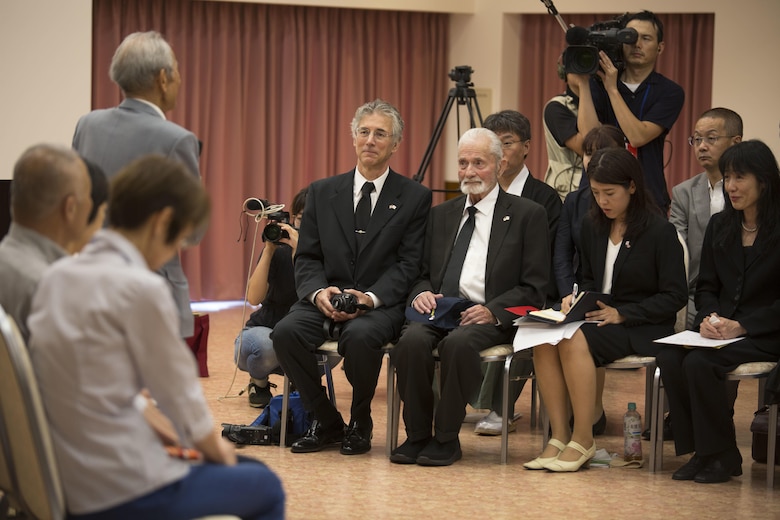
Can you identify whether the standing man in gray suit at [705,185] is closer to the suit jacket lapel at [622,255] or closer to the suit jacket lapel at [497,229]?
the suit jacket lapel at [622,255]

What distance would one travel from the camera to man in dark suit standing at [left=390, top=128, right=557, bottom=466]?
429 centimetres

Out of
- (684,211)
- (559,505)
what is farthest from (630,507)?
(684,211)

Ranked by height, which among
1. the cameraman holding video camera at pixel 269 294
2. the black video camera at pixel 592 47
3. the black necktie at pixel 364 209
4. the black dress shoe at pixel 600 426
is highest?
the black video camera at pixel 592 47

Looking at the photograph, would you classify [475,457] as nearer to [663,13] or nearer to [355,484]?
[355,484]

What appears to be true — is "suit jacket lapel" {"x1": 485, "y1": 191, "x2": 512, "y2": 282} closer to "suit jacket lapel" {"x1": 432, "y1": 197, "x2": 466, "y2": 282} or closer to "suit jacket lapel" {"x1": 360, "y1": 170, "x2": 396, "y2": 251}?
"suit jacket lapel" {"x1": 432, "y1": 197, "x2": 466, "y2": 282}

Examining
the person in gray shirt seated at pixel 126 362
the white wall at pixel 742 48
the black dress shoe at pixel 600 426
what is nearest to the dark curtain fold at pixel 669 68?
the white wall at pixel 742 48

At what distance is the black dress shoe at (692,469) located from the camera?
414cm

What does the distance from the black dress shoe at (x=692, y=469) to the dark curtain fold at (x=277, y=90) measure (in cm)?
534

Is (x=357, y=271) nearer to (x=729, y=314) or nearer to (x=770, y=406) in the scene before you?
(x=729, y=314)

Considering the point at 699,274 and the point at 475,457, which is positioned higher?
the point at 699,274

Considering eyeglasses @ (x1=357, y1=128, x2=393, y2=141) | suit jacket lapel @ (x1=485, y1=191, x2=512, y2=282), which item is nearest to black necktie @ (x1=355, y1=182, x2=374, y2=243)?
eyeglasses @ (x1=357, y1=128, x2=393, y2=141)

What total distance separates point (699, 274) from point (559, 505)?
126 centimetres

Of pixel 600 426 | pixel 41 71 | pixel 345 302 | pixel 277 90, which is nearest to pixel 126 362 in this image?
pixel 345 302

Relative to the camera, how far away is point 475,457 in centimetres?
447
